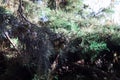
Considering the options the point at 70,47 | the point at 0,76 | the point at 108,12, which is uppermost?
the point at 108,12

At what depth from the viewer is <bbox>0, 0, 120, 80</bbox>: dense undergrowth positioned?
15.0 feet

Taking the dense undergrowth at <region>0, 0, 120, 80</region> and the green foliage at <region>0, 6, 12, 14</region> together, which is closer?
the dense undergrowth at <region>0, 0, 120, 80</region>

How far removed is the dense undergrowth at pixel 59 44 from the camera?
4566 mm

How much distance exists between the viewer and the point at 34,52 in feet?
15.1

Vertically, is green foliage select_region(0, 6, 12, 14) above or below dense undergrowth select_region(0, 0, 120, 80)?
above

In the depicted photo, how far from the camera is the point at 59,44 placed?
4.91 m

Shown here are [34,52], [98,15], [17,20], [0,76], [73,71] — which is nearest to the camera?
[34,52]

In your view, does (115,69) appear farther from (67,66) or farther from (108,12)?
(108,12)

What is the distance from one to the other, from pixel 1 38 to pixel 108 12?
3.01 metres

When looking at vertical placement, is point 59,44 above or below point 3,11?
below

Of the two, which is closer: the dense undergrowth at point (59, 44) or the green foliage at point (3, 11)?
the dense undergrowth at point (59, 44)

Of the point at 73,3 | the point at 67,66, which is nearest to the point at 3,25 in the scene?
the point at 67,66

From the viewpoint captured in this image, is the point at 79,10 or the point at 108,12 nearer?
the point at 108,12

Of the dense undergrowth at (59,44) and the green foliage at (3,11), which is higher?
the green foliage at (3,11)
